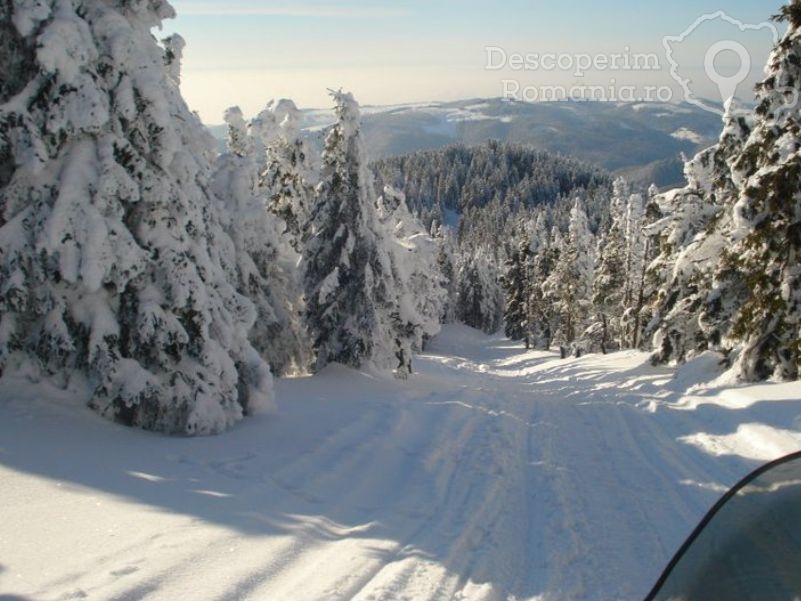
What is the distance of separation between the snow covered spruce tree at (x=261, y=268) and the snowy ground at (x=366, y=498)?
4.56 metres

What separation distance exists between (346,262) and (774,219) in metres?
12.4

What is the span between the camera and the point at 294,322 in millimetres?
20406

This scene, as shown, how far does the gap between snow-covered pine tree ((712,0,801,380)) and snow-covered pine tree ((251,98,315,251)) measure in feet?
67.4

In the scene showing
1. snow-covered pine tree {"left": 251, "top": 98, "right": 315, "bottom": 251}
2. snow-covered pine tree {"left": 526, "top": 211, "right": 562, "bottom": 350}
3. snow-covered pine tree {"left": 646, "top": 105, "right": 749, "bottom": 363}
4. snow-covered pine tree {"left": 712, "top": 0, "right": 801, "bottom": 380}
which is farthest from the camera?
snow-covered pine tree {"left": 526, "top": 211, "right": 562, "bottom": 350}

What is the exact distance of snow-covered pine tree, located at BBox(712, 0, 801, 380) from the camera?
1442 centimetres

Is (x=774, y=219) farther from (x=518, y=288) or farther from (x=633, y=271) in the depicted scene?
Result: (x=518, y=288)

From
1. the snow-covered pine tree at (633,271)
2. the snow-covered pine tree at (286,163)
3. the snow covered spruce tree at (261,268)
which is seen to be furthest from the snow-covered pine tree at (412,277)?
the snow-covered pine tree at (633,271)

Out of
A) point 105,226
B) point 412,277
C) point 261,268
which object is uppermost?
point 105,226

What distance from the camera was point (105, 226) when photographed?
Answer: 9992 mm

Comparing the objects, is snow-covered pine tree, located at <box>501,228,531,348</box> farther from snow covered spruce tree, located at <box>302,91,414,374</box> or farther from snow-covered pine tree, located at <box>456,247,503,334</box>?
snow covered spruce tree, located at <box>302,91,414,374</box>

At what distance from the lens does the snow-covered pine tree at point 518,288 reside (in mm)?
64438

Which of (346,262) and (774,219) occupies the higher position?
(774,219)

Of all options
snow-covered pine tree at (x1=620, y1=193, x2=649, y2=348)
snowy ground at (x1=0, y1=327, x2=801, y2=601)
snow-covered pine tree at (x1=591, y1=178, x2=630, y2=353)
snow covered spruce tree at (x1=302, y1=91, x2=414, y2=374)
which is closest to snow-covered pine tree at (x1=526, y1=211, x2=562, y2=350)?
snow-covered pine tree at (x1=591, y1=178, x2=630, y2=353)

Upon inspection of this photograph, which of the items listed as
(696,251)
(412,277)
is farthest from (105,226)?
(412,277)
